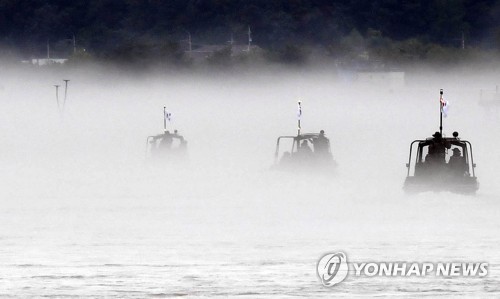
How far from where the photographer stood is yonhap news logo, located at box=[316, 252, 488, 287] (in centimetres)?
3347

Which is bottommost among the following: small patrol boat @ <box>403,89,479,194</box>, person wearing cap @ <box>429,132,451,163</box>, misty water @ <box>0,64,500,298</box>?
misty water @ <box>0,64,500,298</box>

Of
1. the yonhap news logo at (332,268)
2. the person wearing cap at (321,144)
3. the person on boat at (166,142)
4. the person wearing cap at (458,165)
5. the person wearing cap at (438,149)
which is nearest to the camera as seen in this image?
the yonhap news logo at (332,268)

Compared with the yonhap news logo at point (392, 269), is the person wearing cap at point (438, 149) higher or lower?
higher

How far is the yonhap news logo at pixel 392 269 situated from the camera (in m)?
33.5

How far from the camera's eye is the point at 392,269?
34.4 m

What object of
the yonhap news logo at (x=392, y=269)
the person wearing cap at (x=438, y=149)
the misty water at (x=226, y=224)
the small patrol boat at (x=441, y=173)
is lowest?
the yonhap news logo at (x=392, y=269)

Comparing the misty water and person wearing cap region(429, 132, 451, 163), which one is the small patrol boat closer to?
person wearing cap region(429, 132, 451, 163)

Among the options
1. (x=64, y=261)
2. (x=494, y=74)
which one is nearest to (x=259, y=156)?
(x=64, y=261)

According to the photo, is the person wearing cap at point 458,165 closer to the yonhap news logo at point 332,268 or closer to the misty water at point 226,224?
the misty water at point 226,224

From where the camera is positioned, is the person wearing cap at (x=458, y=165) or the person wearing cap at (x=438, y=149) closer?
the person wearing cap at (x=458, y=165)

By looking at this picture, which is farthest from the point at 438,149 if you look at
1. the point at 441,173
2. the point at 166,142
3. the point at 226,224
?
the point at 166,142

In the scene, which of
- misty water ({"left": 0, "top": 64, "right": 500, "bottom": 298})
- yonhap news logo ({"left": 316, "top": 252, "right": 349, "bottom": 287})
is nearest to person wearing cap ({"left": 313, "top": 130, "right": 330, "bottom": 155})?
misty water ({"left": 0, "top": 64, "right": 500, "bottom": 298})

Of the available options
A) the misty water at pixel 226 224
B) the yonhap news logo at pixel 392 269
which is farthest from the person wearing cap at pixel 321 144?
the yonhap news logo at pixel 392 269

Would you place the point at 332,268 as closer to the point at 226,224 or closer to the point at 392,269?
the point at 392,269
